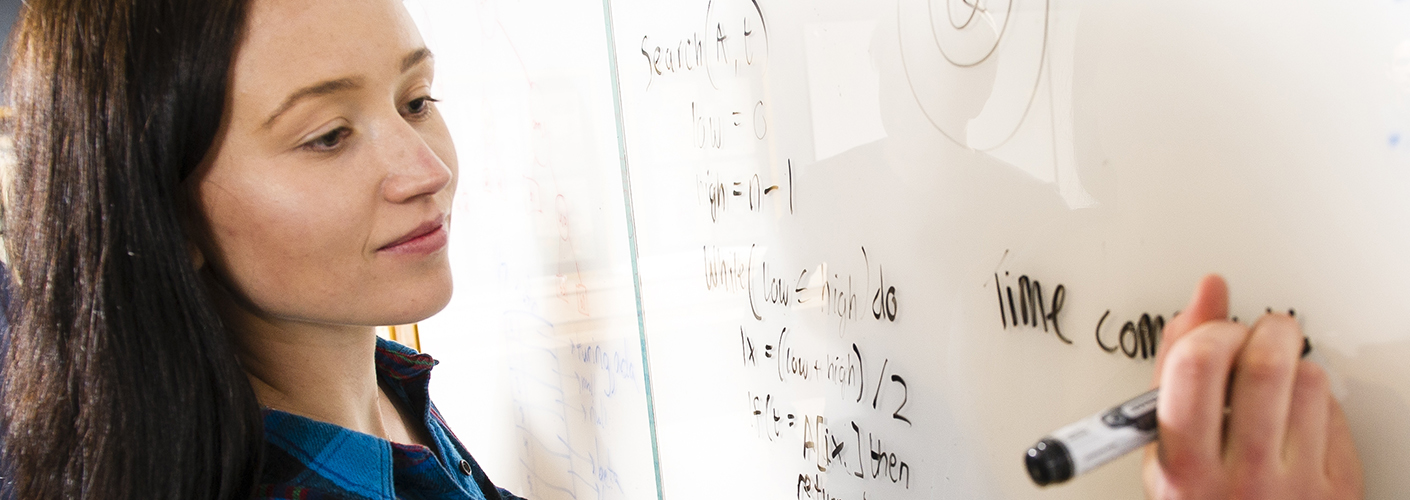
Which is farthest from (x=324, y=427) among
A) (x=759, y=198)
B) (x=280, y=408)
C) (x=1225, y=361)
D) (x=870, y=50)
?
(x=1225, y=361)

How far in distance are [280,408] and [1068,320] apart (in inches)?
25.2

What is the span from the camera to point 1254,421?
12.3 inches

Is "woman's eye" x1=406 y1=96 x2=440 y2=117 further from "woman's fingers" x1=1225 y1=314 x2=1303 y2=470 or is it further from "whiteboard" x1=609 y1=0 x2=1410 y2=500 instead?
"woman's fingers" x1=1225 y1=314 x2=1303 y2=470

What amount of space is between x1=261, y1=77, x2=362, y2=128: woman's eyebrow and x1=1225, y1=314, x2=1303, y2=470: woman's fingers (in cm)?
56

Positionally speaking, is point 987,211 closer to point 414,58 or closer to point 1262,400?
point 1262,400

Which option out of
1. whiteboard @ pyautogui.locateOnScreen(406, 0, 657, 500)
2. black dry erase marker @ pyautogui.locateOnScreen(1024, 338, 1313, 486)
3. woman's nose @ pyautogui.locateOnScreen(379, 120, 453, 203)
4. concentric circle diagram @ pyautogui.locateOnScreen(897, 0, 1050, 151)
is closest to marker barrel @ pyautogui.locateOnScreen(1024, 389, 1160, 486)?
black dry erase marker @ pyautogui.locateOnScreen(1024, 338, 1313, 486)

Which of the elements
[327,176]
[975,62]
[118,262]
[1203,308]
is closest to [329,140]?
[327,176]

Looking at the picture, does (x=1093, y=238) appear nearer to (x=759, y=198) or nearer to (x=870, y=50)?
(x=870, y=50)

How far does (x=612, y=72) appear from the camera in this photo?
0.83 m

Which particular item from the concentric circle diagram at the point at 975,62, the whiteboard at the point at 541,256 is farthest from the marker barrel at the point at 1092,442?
the whiteboard at the point at 541,256

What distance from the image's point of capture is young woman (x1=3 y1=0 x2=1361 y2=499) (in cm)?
55

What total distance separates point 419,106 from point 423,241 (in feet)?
0.40

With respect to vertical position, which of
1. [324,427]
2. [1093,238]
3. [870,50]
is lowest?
[324,427]

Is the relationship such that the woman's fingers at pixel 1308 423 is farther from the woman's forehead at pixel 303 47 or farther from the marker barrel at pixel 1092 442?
the woman's forehead at pixel 303 47
